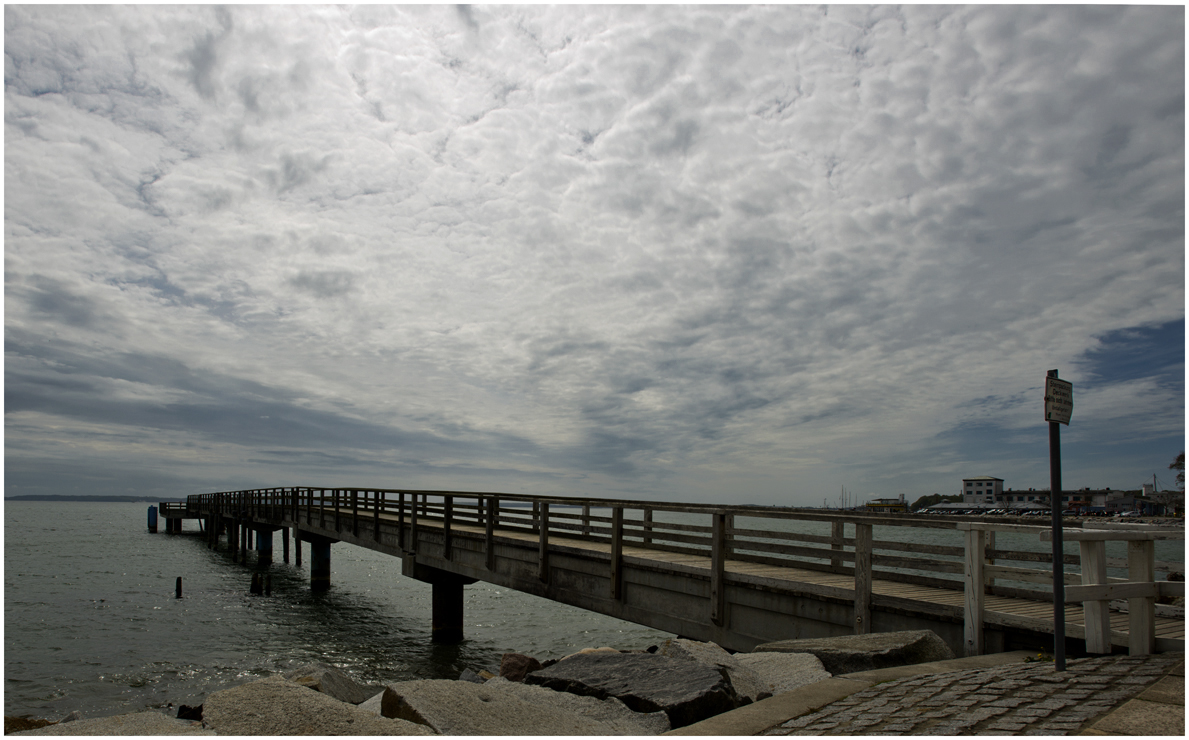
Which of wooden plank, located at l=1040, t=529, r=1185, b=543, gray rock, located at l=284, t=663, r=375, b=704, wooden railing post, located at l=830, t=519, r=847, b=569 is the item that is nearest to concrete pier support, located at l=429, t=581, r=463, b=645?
gray rock, located at l=284, t=663, r=375, b=704

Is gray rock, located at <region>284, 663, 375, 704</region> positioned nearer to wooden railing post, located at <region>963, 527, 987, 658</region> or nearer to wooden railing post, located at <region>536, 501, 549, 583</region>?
wooden railing post, located at <region>536, 501, 549, 583</region>

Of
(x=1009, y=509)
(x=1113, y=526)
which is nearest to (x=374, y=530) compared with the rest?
(x=1113, y=526)

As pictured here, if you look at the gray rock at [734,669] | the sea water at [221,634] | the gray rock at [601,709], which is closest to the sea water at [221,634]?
the sea water at [221,634]

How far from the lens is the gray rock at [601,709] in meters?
5.78

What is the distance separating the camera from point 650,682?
6.54 m

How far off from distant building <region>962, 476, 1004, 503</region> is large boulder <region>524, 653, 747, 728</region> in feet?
480

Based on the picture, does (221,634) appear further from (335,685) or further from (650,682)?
(650,682)

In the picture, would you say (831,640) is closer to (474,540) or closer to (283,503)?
(474,540)

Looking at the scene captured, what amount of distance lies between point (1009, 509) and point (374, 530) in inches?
4901

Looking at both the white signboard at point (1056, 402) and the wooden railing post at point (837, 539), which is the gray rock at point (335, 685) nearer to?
the wooden railing post at point (837, 539)

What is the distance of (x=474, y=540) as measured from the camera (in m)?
16.4

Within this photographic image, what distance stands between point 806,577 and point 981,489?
487 feet

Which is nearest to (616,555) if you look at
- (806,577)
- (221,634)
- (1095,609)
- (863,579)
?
(806,577)

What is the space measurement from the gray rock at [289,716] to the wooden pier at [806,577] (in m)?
4.97
